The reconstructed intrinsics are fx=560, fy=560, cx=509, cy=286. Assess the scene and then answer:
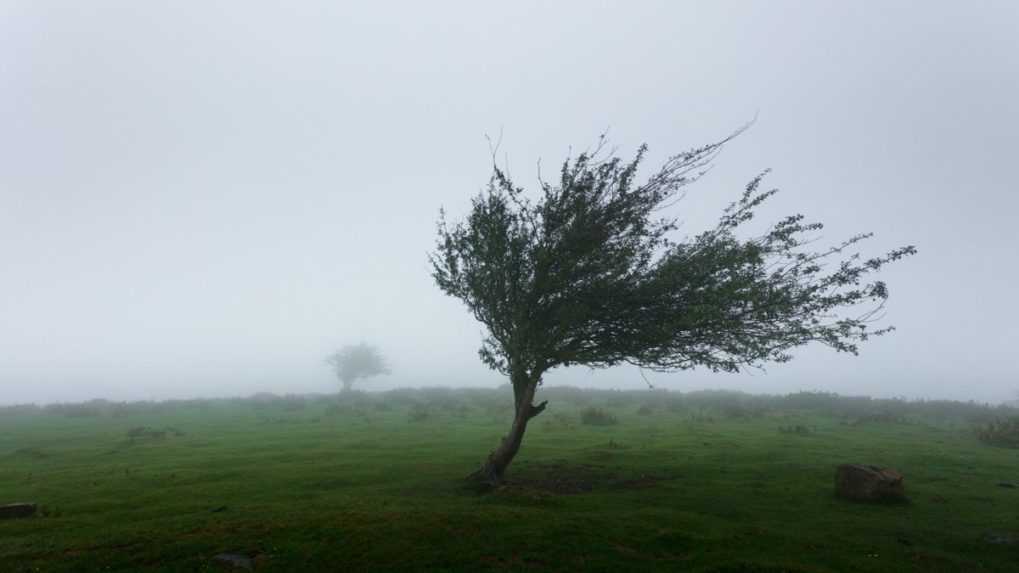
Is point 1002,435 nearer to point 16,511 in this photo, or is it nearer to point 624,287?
point 624,287

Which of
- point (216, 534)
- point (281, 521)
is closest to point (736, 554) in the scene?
point (281, 521)

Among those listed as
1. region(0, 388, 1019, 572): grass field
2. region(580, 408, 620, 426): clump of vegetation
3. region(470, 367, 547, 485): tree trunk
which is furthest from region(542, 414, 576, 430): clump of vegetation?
region(470, 367, 547, 485): tree trunk

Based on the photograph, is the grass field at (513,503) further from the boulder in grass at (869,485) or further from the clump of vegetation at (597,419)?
the clump of vegetation at (597,419)

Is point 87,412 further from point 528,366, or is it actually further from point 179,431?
point 528,366

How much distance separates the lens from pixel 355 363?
126 metres

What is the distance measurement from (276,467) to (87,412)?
54007 mm

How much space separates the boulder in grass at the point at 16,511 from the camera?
18.8m

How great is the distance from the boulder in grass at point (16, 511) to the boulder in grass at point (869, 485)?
2859 cm

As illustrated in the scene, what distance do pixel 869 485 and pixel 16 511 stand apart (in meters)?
29.5

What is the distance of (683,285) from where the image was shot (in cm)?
2114

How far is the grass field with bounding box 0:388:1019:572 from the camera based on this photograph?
572 inches

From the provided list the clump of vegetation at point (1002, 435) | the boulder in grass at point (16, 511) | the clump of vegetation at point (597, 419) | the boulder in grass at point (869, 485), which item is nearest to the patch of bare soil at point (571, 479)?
the boulder in grass at point (869, 485)

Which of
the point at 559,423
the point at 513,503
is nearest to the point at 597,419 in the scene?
the point at 559,423

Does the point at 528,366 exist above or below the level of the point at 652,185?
below
